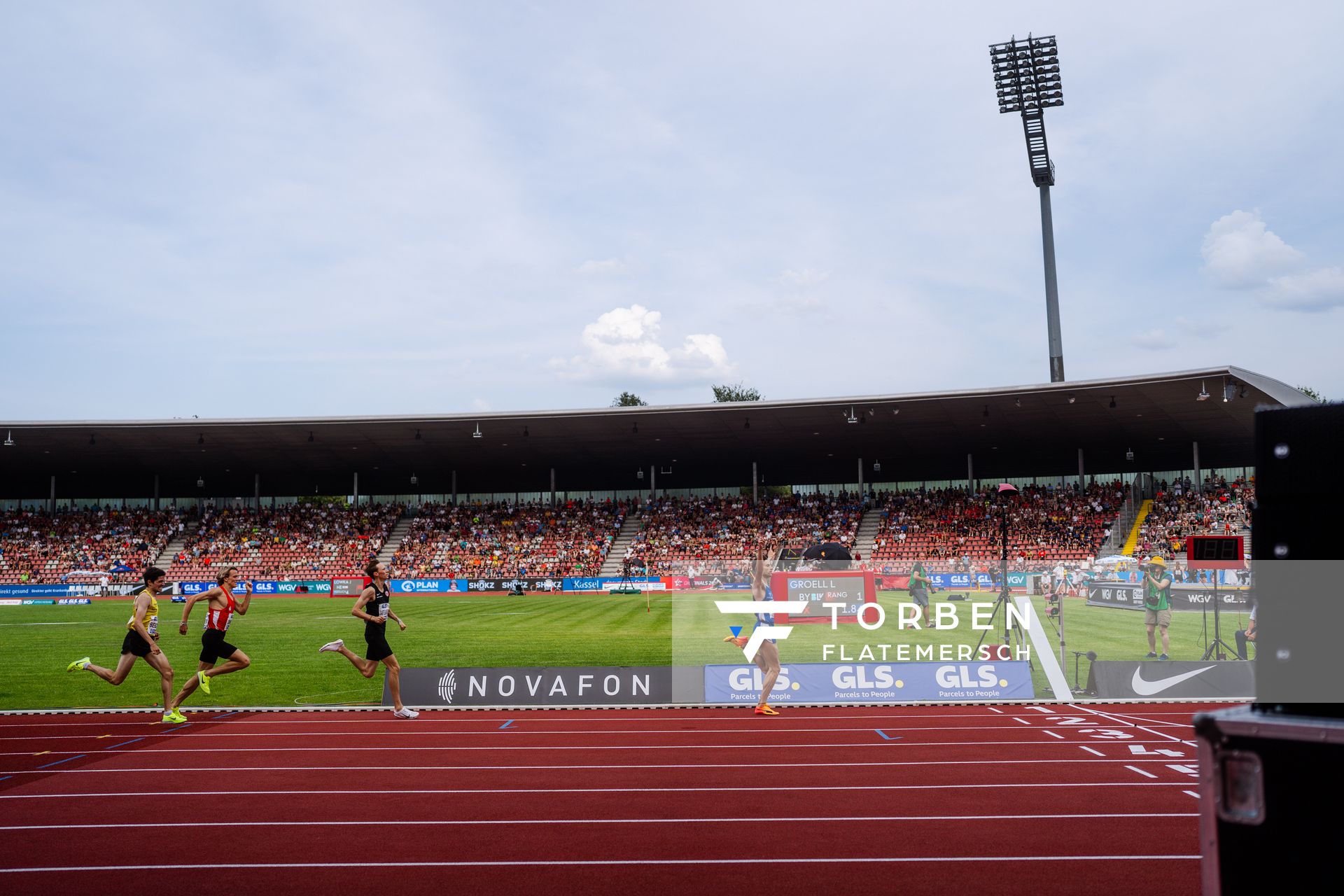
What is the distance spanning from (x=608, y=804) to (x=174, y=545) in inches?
2061

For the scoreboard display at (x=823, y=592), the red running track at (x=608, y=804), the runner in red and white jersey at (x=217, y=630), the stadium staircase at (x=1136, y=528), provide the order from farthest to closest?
the stadium staircase at (x=1136, y=528) → the scoreboard display at (x=823, y=592) → the runner in red and white jersey at (x=217, y=630) → the red running track at (x=608, y=804)

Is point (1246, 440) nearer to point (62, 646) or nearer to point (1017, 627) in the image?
point (1017, 627)

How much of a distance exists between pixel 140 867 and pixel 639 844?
11.4 feet

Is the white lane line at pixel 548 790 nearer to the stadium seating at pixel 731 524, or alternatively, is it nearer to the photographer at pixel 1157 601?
the photographer at pixel 1157 601

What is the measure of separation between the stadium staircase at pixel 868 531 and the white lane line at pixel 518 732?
97.7 feet

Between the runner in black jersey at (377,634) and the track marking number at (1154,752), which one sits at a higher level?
the runner in black jersey at (377,634)

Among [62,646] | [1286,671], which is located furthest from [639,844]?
[62,646]

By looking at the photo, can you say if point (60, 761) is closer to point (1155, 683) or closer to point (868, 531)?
point (1155, 683)

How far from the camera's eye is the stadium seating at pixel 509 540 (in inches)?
1788

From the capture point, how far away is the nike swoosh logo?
13.0 m

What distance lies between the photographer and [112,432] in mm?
45062

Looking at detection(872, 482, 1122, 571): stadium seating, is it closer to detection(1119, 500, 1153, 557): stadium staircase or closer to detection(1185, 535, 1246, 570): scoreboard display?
detection(1119, 500, 1153, 557): stadium staircase

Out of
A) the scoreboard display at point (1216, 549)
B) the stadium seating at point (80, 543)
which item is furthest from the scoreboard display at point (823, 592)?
the stadium seating at point (80, 543)

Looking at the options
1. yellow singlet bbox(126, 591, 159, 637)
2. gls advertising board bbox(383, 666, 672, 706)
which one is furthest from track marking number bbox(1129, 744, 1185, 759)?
yellow singlet bbox(126, 591, 159, 637)
